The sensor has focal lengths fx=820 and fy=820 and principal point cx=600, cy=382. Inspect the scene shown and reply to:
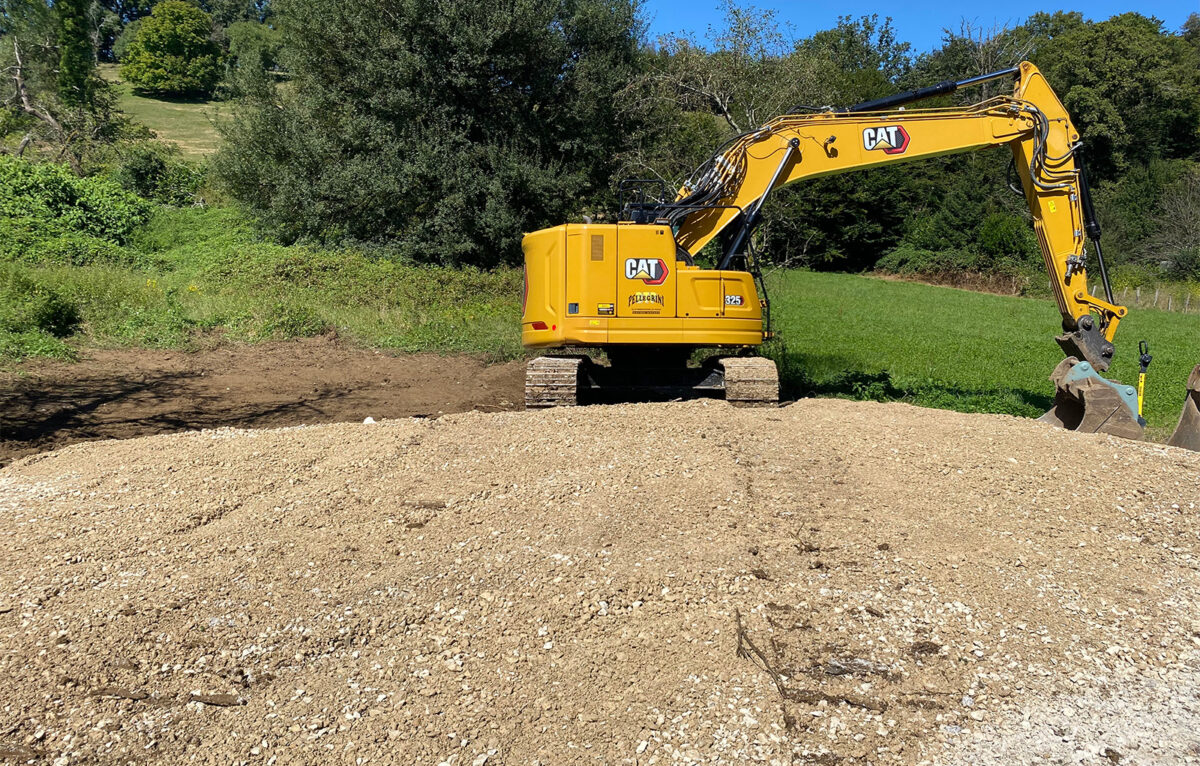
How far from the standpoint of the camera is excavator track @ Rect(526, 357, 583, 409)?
8492mm

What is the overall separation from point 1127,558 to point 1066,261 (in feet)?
14.2

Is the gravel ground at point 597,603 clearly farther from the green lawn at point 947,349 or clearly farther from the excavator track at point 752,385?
the green lawn at point 947,349

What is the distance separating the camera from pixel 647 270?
839 cm

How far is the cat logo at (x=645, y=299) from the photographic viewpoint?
27.6ft

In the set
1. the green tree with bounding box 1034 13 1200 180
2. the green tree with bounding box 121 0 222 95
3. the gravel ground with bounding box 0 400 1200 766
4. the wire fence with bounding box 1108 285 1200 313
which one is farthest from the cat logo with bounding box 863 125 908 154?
the green tree with bounding box 121 0 222 95

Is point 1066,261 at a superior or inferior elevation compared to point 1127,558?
superior

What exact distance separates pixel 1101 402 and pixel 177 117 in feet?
194

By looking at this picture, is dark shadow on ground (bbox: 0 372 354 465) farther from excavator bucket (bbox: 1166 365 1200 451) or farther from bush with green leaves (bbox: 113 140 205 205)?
bush with green leaves (bbox: 113 140 205 205)

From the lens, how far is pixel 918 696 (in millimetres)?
3467

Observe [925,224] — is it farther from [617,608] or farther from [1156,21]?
[617,608]

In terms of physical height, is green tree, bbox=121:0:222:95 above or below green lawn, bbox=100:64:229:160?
above

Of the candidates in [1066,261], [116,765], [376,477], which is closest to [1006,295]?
[1066,261]

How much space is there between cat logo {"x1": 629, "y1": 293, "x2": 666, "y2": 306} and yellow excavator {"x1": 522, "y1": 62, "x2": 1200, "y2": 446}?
12mm

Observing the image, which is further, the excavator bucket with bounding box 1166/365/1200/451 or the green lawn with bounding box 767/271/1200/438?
the green lawn with bounding box 767/271/1200/438
